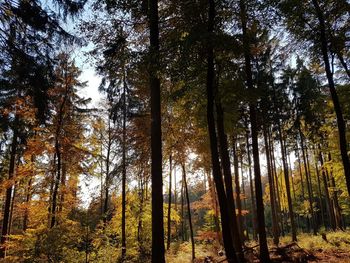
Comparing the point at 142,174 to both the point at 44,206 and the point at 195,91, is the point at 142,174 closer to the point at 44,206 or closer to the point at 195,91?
the point at 44,206

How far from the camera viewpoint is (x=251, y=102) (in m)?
10.2

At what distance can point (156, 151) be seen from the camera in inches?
309

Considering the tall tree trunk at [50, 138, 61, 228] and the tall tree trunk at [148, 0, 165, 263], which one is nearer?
the tall tree trunk at [148, 0, 165, 263]

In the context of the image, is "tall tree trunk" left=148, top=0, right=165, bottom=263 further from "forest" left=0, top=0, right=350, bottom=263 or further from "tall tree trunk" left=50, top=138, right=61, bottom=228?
"tall tree trunk" left=50, top=138, right=61, bottom=228

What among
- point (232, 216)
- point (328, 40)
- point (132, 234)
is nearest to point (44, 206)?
point (132, 234)

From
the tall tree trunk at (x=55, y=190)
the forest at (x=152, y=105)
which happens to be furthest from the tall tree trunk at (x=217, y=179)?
the tall tree trunk at (x=55, y=190)

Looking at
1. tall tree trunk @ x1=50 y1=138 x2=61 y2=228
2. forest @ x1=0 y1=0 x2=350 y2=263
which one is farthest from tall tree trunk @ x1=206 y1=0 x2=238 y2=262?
tall tree trunk @ x1=50 y1=138 x2=61 y2=228

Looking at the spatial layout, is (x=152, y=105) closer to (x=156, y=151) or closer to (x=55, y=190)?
(x=156, y=151)

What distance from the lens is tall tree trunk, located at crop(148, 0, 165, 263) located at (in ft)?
23.9

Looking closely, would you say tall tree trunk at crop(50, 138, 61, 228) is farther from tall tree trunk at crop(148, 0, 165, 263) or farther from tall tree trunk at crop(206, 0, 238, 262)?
tall tree trunk at crop(206, 0, 238, 262)

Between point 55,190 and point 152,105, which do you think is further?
point 55,190

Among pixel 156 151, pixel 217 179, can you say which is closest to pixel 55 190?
pixel 156 151

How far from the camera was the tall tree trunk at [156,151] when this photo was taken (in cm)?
728

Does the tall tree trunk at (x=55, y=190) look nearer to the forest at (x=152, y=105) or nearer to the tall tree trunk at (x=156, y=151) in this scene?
the forest at (x=152, y=105)
